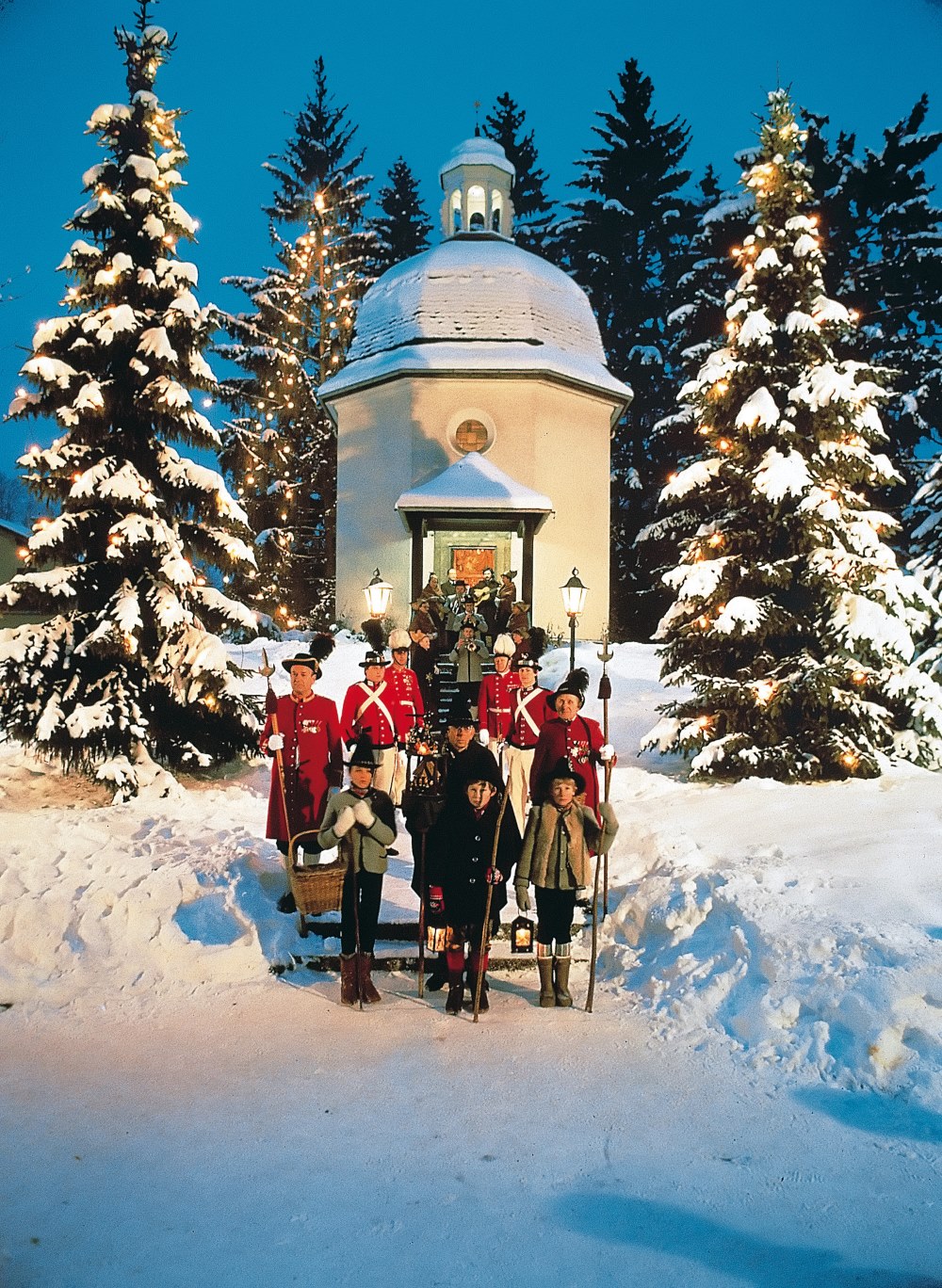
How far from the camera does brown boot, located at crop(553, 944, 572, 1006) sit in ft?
20.4

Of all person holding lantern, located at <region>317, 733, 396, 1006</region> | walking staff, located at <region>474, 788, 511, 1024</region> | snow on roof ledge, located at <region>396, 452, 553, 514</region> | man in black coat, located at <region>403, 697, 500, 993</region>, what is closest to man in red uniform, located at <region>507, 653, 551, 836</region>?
man in black coat, located at <region>403, 697, 500, 993</region>

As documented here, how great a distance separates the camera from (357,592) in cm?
2472

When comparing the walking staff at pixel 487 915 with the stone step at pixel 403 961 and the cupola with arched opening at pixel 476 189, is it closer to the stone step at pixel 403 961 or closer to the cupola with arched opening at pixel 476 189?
the stone step at pixel 403 961

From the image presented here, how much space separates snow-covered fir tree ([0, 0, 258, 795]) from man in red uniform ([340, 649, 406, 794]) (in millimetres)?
3010

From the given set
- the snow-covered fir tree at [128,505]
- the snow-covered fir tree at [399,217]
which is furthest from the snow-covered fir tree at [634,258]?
the snow-covered fir tree at [128,505]

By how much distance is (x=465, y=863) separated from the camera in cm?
623

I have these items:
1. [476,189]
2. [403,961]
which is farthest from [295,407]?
[403,961]

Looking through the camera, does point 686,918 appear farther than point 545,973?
Yes

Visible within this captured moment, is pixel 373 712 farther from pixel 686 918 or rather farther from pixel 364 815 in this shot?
pixel 686 918

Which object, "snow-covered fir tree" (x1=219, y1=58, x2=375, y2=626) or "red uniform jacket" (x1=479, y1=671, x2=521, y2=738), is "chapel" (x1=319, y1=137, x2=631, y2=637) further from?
"red uniform jacket" (x1=479, y1=671, x2=521, y2=738)

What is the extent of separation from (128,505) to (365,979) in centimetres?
742

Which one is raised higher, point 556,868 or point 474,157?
point 474,157

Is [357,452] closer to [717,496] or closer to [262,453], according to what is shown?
[262,453]

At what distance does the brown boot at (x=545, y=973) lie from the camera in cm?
621
